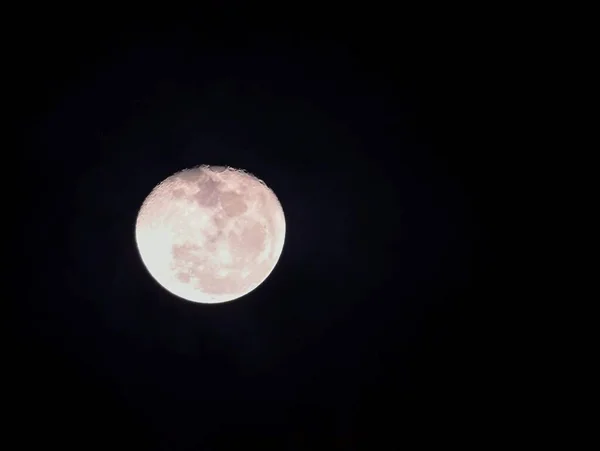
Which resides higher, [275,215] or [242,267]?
[275,215]

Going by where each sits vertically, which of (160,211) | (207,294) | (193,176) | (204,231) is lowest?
(207,294)

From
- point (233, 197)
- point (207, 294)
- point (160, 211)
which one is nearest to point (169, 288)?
point (207, 294)

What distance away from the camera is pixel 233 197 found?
4.59 m

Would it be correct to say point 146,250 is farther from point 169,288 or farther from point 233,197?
point 233,197

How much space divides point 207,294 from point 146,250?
2.80ft

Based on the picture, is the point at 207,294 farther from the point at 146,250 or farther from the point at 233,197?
the point at 233,197

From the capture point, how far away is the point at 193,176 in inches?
183

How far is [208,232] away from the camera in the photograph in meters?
4.48

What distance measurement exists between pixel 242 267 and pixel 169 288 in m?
0.94

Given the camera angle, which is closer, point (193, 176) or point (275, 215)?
point (193, 176)

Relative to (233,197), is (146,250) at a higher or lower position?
lower

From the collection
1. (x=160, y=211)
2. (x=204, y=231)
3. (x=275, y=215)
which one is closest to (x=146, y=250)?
(x=160, y=211)

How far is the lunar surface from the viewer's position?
14.8 feet

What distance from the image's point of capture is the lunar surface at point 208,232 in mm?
4508
